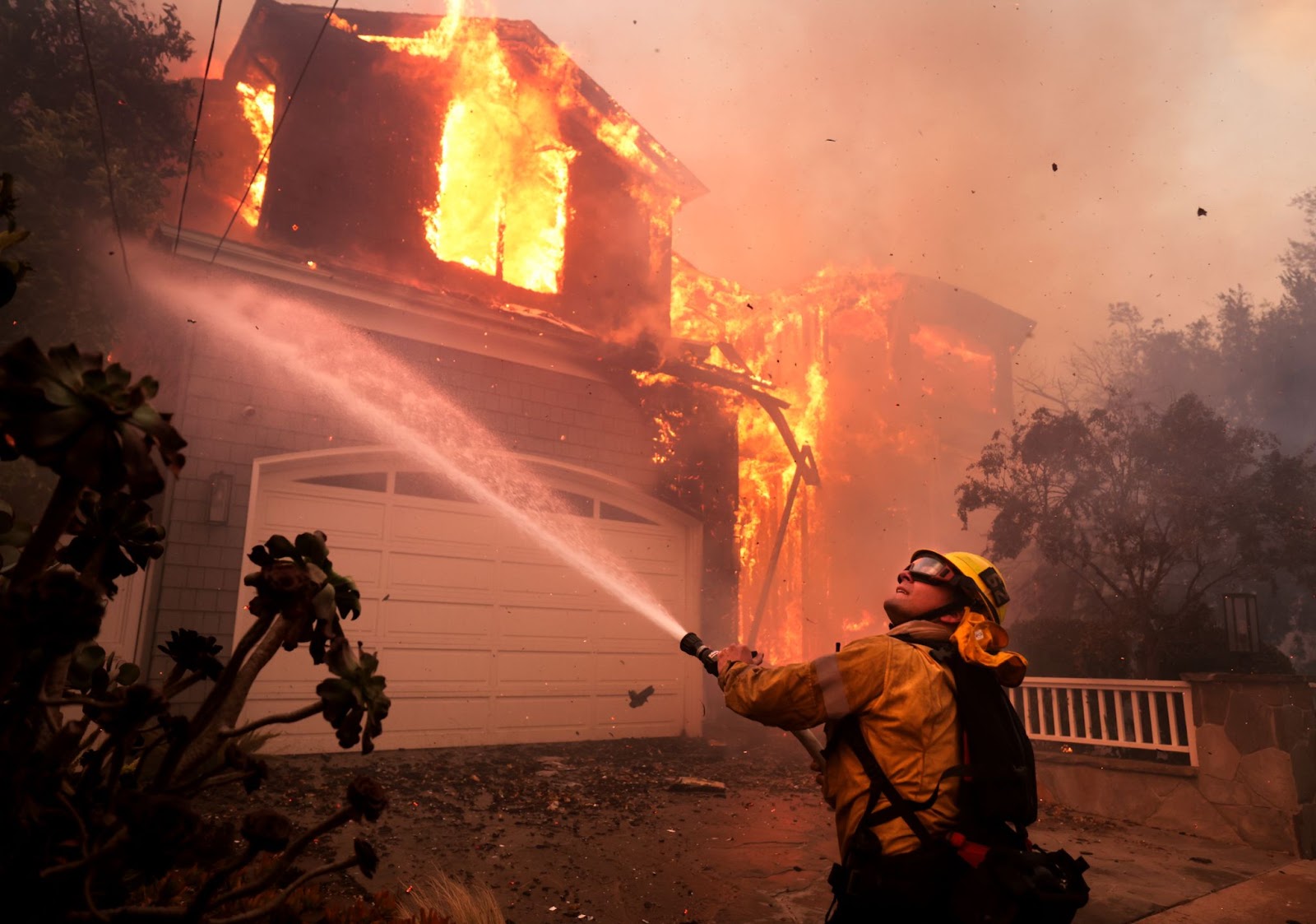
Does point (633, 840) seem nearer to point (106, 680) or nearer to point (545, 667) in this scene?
point (545, 667)

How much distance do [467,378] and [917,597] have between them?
9122mm

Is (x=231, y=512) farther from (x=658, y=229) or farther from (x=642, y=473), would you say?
(x=658, y=229)

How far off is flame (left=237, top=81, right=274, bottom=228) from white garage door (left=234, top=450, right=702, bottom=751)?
582cm

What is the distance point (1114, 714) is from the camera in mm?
9336

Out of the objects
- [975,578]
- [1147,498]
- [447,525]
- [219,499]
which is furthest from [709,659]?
[1147,498]

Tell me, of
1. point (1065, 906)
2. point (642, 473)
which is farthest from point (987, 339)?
point (1065, 906)

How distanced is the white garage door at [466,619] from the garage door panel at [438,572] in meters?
0.01

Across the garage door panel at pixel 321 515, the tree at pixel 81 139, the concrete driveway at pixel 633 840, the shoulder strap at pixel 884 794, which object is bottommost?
the concrete driveway at pixel 633 840

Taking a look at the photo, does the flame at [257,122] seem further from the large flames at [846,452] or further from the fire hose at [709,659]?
the large flames at [846,452]

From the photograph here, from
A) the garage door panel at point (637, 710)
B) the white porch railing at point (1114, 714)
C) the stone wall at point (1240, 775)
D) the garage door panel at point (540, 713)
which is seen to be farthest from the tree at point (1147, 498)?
the garage door panel at point (540, 713)

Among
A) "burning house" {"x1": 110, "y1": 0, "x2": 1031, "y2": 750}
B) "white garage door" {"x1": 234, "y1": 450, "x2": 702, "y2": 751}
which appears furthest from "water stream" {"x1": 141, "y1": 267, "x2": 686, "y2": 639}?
"white garage door" {"x1": 234, "y1": 450, "x2": 702, "y2": 751}

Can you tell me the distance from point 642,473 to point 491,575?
3142mm

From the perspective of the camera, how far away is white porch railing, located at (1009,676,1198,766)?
8234 mm

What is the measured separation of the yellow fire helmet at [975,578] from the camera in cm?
316
